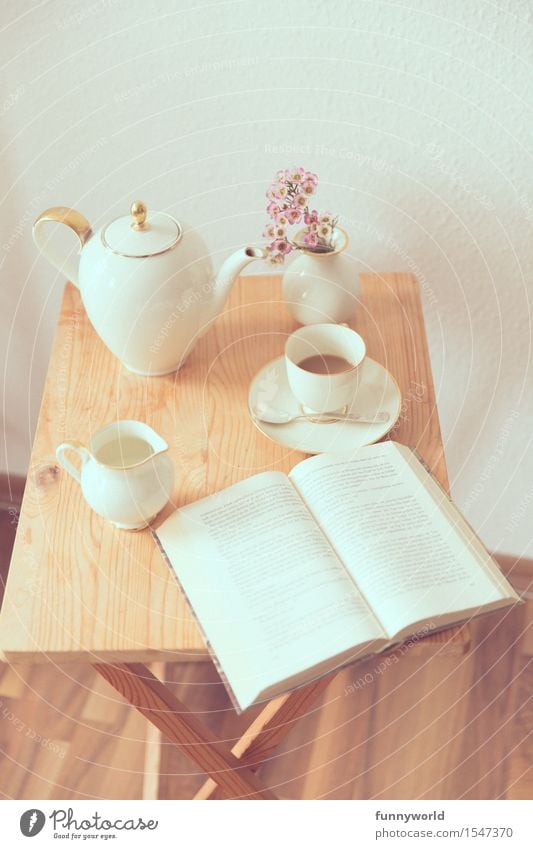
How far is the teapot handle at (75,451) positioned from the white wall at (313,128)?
0.40 metres

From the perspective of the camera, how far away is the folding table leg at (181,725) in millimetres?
716

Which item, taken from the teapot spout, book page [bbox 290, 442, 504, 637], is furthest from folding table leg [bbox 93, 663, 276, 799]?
the teapot spout

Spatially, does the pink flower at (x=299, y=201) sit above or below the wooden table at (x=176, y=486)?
above

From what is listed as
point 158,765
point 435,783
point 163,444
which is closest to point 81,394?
point 163,444

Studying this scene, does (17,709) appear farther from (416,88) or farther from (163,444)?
(416,88)

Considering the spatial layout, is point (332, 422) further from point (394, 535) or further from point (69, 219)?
point (69, 219)

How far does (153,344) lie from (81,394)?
102 mm

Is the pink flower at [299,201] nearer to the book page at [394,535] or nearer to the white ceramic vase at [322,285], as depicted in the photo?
the white ceramic vase at [322,285]

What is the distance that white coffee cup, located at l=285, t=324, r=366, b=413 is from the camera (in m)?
0.75

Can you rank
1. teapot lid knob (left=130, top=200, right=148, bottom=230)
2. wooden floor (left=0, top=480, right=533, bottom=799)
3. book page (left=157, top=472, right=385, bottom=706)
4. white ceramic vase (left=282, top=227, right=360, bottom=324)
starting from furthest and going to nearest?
1. wooden floor (left=0, top=480, right=533, bottom=799)
2. white ceramic vase (left=282, top=227, right=360, bottom=324)
3. teapot lid knob (left=130, top=200, right=148, bottom=230)
4. book page (left=157, top=472, right=385, bottom=706)

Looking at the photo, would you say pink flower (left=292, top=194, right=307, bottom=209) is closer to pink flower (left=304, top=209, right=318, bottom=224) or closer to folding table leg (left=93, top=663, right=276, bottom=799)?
pink flower (left=304, top=209, right=318, bottom=224)

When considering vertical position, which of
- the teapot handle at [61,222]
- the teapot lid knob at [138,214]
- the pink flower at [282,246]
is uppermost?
the teapot handle at [61,222]
